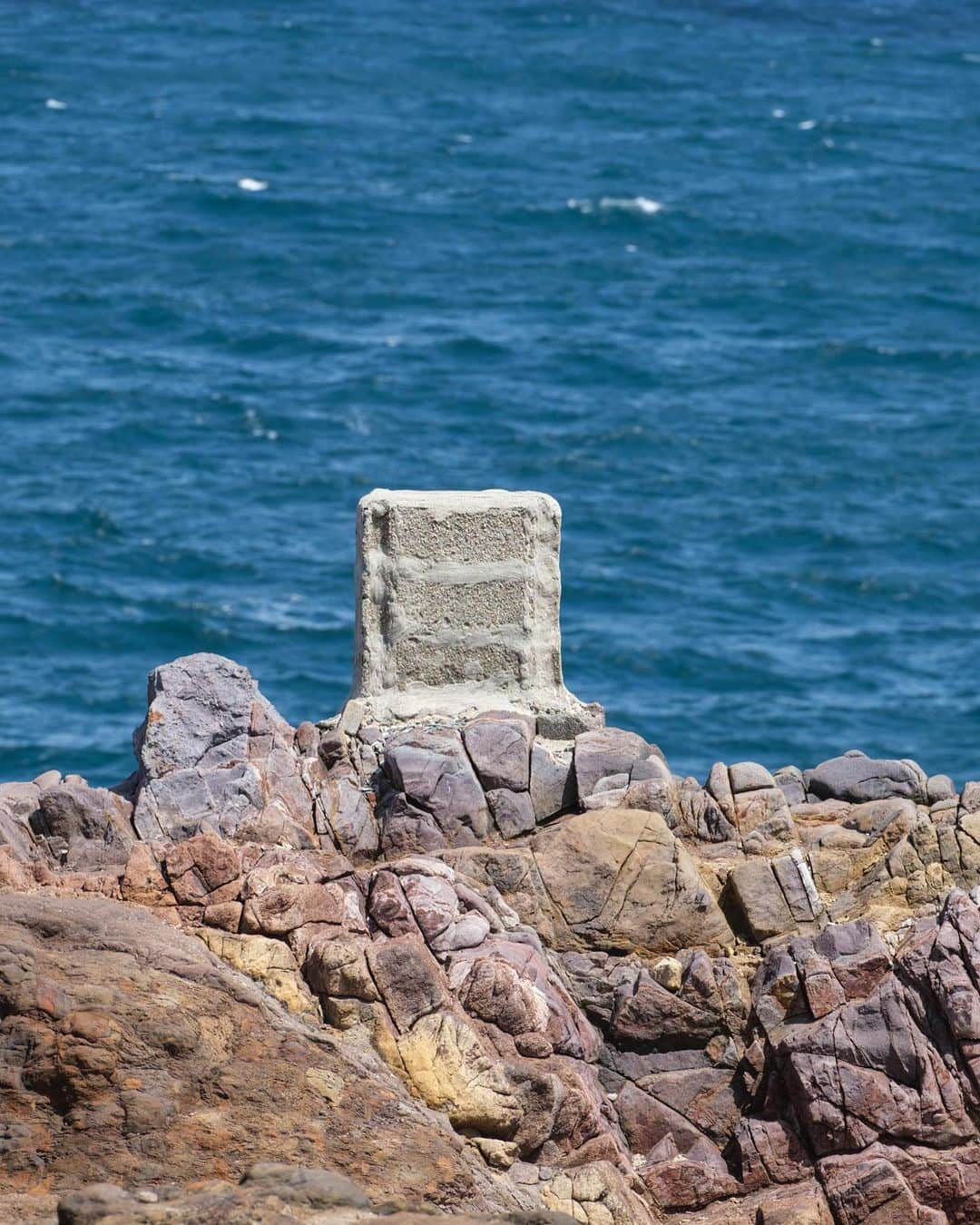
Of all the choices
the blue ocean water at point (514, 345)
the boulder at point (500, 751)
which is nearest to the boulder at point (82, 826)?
the boulder at point (500, 751)

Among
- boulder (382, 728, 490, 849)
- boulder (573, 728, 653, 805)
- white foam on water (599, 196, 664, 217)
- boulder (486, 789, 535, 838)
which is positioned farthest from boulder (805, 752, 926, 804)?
white foam on water (599, 196, 664, 217)

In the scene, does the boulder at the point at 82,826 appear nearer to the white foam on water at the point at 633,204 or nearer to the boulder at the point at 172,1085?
the boulder at the point at 172,1085

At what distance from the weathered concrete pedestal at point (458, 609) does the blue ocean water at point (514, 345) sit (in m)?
28.1

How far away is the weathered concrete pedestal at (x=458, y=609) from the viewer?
22500 mm

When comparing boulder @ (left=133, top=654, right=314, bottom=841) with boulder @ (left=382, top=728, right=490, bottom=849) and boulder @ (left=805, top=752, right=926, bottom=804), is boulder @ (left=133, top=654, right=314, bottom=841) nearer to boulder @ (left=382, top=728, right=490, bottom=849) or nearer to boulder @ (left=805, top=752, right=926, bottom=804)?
boulder @ (left=382, top=728, right=490, bottom=849)

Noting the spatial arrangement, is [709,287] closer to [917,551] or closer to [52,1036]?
[917,551]

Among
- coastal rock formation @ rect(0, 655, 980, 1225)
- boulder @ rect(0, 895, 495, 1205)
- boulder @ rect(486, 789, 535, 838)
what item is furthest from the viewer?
boulder @ rect(486, 789, 535, 838)

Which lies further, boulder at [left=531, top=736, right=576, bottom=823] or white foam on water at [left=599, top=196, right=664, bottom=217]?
white foam on water at [left=599, top=196, right=664, bottom=217]

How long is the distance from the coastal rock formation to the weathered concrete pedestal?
1.62 feet

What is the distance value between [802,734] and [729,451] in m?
17.5

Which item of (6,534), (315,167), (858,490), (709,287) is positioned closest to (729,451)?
(858,490)

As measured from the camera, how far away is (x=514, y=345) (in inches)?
3054

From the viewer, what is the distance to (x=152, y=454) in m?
68.2

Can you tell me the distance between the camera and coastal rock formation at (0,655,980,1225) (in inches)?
605
